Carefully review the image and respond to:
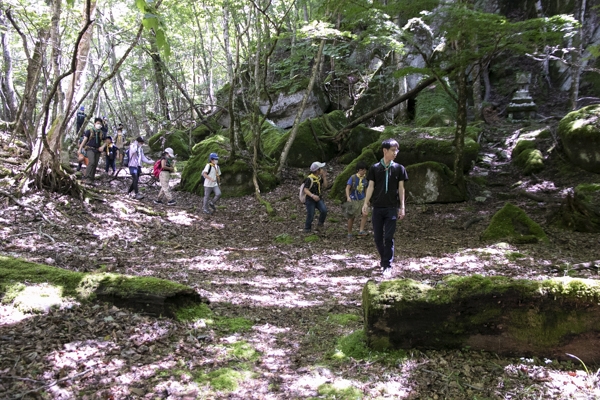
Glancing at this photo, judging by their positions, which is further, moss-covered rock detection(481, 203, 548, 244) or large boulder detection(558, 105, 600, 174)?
large boulder detection(558, 105, 600, 174)

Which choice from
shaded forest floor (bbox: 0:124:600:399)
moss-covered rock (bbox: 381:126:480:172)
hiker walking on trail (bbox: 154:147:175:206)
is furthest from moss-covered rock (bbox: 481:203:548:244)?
hiker walking on trail (bbox: 154:147:175:206)

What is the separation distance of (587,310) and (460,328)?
910 millimetres

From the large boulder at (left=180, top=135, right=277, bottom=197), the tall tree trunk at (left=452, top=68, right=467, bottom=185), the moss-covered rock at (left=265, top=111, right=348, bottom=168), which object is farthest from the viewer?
the moss-covered rock at (left=265, top=111, right=348, bottom=168)

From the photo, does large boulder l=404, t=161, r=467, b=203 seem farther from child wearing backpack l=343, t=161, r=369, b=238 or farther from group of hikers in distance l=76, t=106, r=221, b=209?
group of hikers in distance l=76, t=106, r=221, b=209

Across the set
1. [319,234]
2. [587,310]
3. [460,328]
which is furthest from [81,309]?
[319,234]

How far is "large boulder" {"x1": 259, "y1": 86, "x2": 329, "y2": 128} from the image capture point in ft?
62.5

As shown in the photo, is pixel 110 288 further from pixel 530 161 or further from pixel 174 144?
pixel 174 144

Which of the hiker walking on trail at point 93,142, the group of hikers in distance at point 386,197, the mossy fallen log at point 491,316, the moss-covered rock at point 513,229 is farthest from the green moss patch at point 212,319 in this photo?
the hiker walking on trail at point 93,142

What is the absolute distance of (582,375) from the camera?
2.87 meters

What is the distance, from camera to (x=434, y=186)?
1101 centimetres

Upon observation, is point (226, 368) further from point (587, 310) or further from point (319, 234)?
point (319, 234)

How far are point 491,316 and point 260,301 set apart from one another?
287 cm

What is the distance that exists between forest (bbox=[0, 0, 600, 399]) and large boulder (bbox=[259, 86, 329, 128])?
33cm

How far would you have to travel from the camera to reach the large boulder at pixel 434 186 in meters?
11.0
